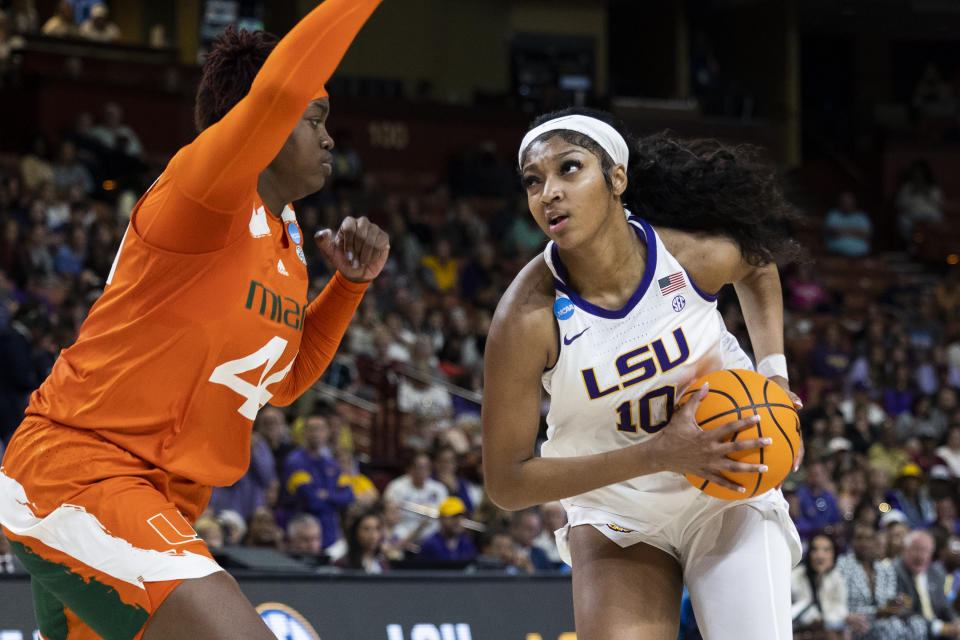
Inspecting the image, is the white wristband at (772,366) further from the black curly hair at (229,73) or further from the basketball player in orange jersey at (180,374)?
the black curly hair at (229,73)

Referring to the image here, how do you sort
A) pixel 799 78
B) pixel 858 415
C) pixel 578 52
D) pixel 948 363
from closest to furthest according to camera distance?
pixel 858 415
pixel 948 363
pixel 578 52
pixel 799 78

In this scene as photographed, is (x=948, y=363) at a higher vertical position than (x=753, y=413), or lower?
lower

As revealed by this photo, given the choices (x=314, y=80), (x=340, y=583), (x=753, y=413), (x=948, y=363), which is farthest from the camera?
(x=948, y=363)

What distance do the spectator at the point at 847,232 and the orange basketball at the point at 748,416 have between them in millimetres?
15545

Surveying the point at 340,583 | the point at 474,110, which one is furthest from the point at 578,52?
the point at 340,583

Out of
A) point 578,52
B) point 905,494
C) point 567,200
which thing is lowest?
point 905,494

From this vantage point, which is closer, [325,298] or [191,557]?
[191,557]

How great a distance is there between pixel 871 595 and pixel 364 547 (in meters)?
3.83

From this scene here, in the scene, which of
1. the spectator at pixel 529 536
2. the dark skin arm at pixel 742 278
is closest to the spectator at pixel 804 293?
the spectator at pixel 529 536

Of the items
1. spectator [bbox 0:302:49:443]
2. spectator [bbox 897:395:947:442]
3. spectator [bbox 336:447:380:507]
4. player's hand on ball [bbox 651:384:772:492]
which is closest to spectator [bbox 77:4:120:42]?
spectator [bbox 0:302:49:443]

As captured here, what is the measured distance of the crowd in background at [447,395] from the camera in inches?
352

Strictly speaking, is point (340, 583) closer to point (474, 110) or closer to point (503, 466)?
point (503, 466)

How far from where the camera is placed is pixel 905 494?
11672 millimetres

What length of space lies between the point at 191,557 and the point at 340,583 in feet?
12.1
